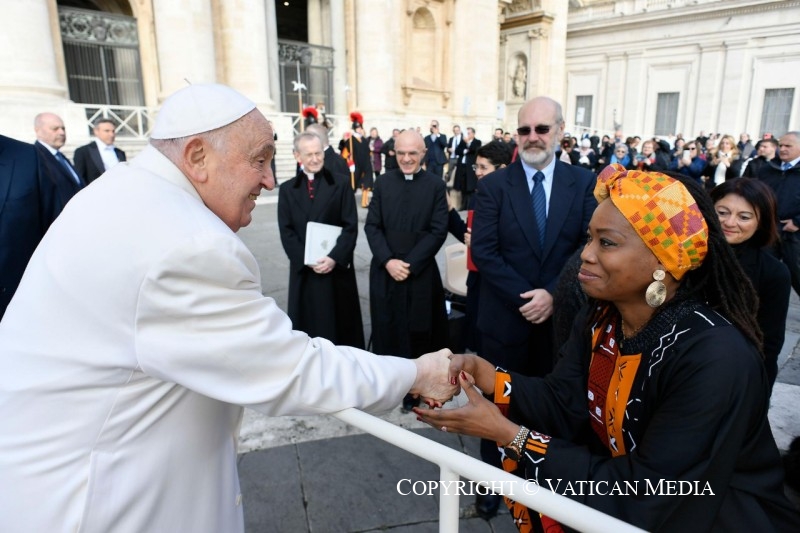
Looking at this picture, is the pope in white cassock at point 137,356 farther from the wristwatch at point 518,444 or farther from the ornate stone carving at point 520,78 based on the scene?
the ornate stone carving at point 520,78

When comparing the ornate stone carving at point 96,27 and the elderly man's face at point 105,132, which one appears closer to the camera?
the elderly man's face at point 105,132

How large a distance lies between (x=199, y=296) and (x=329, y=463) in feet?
7.60

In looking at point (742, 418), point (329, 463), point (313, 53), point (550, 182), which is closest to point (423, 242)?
point (550, 182)

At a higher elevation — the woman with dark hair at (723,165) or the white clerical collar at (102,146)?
the white clerical collar at (102,146)

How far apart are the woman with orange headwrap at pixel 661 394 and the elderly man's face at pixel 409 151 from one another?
2.43 metres

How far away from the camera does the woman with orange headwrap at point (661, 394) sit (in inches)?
57.3

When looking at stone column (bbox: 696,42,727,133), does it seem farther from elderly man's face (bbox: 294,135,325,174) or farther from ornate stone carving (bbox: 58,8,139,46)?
elderly man's face (bbox: 294,135,325,174)

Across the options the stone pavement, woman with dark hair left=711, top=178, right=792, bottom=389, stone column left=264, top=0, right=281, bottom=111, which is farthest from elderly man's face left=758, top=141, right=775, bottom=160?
stone column left=264, top=0, right=281, bottom=111

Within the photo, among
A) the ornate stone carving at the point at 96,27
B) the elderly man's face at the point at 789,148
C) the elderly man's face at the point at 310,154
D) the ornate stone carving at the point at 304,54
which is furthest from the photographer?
the ornate stone carving at the point at 304,54

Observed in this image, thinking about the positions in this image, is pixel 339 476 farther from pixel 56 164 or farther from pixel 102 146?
pixel 102 146

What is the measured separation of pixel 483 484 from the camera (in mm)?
1289

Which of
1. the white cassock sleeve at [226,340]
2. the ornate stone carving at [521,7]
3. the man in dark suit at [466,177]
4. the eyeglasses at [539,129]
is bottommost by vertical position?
the man in dark suit at [466,177]

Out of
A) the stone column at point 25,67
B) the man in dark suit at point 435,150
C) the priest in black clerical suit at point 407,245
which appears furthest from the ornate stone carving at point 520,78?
the priest in black clerical suit at point 407,245

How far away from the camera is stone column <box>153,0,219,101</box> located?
1418 cm
